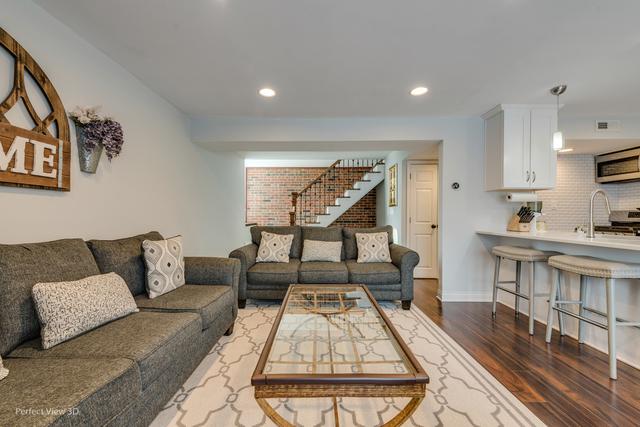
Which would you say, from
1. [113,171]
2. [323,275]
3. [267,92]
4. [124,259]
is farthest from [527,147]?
[113,171]

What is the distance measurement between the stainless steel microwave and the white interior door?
2.43 metres

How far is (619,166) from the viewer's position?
156 inches

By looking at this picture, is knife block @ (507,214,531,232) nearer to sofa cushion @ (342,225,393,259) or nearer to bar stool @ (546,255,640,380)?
bar stool @ (546,255,640,380)

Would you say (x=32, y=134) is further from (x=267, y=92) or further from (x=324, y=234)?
(x=324, y=234)

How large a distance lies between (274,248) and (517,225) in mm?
3002

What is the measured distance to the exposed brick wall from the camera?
22.8 ft

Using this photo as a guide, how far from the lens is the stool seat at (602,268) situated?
1.85 meters

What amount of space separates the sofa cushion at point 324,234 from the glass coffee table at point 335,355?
1.22 m

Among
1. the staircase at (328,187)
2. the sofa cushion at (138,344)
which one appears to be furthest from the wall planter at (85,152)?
the staircase at (328,187)

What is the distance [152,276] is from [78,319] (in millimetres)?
704

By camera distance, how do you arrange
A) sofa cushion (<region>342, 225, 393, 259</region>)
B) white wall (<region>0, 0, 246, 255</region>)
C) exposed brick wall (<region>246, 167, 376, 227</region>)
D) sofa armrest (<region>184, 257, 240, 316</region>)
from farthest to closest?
exposed brick wall (<region>246, 167, 376, 227</region>) → sofa cushion (<region>342, 225, 393, 259</region>) → sofa armrest (<region>184, 257, 240, 316</region>) → white wall (<region>0, 0, 246, 255</region>)

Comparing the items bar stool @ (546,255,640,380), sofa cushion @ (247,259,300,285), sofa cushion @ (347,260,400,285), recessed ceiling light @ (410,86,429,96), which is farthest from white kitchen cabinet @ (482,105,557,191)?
sofa cushion @ (247,259,300,285)

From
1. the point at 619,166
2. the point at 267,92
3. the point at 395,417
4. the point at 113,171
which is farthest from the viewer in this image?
the point at 619,166

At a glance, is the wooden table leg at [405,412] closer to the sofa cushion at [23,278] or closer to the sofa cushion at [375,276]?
the sofa cushion at [23,278]
